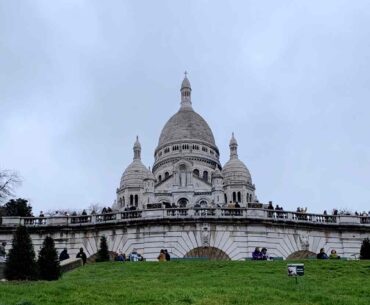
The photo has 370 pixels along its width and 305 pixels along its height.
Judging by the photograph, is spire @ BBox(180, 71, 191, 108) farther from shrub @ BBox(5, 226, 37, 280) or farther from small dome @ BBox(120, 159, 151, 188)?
shrub @ BBox(5, 226, 37, 280)

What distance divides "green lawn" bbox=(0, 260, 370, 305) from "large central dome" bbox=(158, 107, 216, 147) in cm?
11217

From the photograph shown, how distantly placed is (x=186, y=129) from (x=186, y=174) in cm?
1724

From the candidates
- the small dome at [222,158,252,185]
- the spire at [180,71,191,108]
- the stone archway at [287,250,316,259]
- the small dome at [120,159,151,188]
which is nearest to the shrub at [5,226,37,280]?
the stone archway at [287,250,316,259]

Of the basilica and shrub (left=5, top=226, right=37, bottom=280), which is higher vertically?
the basilica

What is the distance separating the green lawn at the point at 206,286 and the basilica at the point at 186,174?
81273mm

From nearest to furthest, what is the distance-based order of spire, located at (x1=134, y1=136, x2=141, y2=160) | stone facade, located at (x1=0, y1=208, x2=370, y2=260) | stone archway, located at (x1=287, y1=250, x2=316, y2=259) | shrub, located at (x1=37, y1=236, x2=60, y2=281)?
shrub, located at (x1=37, y1=236, x2=60, y2=281)
stone facade, located at (x1=0, y1=208, x2=370, y2=260)
stone archway, located at (x1=287, y1=250, x2=316, y2=259)
spire, located at (x1=134, y1=136, x2=141, y2=160)

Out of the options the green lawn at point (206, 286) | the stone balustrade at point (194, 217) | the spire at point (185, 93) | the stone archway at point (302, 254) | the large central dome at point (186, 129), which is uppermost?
the spire at point (185, 93)

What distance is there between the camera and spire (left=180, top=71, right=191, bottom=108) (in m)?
157

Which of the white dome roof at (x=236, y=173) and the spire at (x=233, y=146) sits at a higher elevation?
the spire at (x=233, y=146)

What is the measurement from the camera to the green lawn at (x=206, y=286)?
18906mm

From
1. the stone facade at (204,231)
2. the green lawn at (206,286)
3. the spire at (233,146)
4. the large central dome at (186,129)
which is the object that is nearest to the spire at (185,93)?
the large central dome at (186,129)

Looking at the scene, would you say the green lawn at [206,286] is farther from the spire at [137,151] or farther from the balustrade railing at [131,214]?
the spire at [137,151]

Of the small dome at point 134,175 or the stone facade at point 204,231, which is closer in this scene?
the stone facade at point 204,231

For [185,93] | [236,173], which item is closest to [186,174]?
[236,173]
